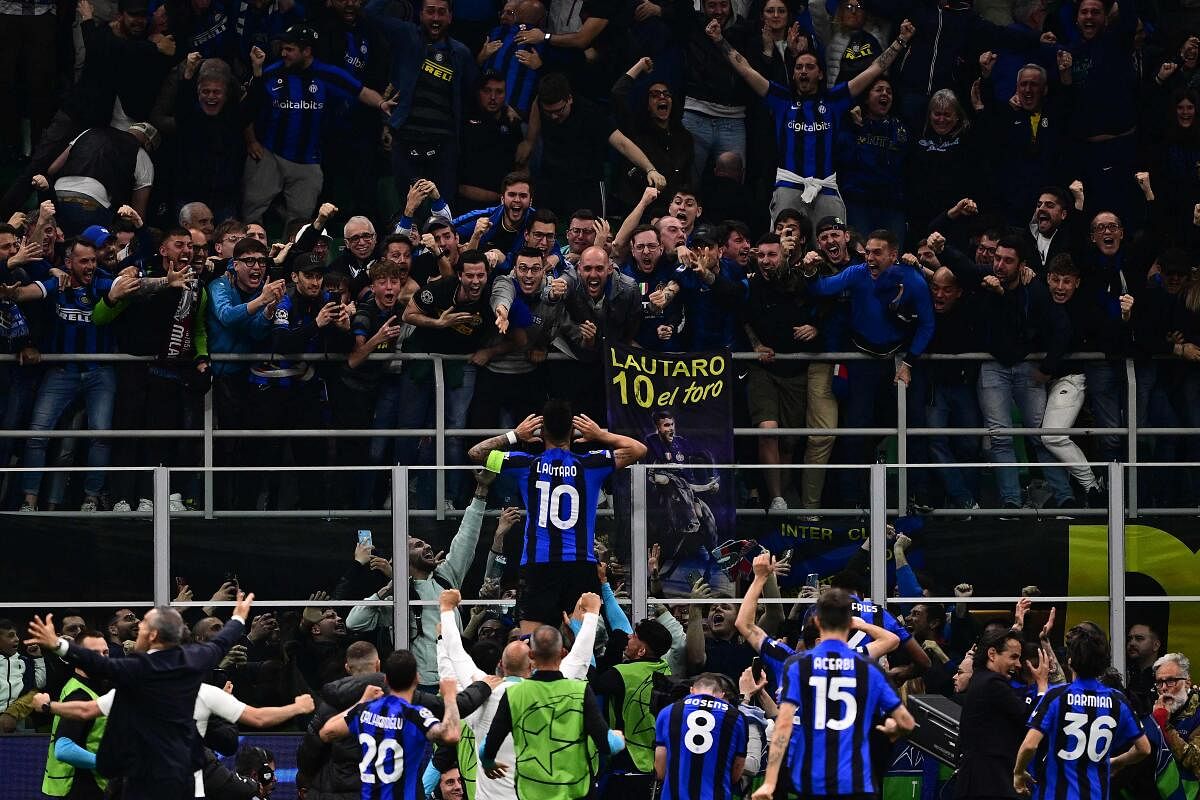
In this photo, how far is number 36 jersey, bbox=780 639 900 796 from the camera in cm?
1277

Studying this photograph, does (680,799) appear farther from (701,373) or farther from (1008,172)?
(1008,172)

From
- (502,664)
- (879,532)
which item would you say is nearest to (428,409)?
Answer: (879,532)

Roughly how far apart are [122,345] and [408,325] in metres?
2.33

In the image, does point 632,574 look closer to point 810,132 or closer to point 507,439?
point 507,439

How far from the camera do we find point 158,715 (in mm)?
12805

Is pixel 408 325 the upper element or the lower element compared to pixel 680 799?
upper

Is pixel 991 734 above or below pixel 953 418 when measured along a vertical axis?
below

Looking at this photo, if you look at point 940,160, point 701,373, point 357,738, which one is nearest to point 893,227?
point 940,160

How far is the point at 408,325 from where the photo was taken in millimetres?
17484

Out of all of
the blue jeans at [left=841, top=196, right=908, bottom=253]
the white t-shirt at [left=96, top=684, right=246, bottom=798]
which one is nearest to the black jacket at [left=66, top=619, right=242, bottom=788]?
the white t-shirt at [left=96, top=684, right=246, bottom=798]

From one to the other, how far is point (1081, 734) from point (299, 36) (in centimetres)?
1007

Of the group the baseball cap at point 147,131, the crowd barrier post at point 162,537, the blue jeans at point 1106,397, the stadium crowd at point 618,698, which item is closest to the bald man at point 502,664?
the stadium crowd at point 618,698

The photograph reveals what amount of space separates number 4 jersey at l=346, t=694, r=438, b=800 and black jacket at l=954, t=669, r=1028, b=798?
3627 millimetres

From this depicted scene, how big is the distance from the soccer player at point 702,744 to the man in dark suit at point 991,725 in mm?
1582
